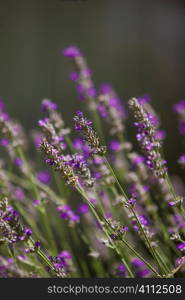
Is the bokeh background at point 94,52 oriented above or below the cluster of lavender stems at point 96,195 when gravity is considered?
above

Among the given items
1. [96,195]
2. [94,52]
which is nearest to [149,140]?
[96,195]

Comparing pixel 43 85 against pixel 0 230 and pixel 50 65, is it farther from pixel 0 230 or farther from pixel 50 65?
pixel 0 230

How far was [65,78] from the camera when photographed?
2.19 m

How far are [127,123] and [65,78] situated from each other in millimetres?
406

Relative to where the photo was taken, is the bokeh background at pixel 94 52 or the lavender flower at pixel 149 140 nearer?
the lavender flower at pixel 149 140

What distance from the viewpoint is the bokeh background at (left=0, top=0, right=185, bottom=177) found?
205 centimetres

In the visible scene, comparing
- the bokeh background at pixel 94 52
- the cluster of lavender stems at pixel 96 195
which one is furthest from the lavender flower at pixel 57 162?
the bokeh background at pixel 94 52

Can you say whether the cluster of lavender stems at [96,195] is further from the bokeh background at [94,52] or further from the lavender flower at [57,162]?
the bokeh background at [94,52]

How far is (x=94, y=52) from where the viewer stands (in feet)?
7.13

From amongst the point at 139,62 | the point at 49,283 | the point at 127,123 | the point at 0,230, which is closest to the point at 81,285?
the point at 49,283

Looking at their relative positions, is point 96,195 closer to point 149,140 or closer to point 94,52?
point 149,140

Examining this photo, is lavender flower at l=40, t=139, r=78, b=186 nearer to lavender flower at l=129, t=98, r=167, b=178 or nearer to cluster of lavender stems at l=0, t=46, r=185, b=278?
cluster of lavender stems at l=0, t=46, r=185, b=278

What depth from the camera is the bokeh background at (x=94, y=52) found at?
2.05m

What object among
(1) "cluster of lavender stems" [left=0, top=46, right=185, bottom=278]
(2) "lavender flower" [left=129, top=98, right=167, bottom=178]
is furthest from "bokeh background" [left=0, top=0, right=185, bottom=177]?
(2) "lavender flower" [left=129, top=98, right=167, bottom=178]
